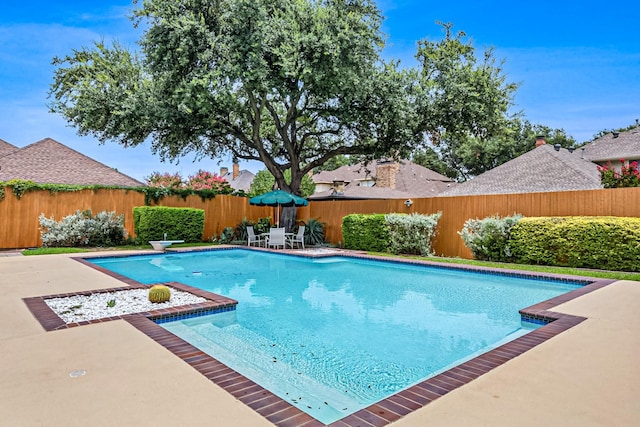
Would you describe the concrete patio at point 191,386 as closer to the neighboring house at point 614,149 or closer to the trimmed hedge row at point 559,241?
the trimmed hedge row at point 559,241

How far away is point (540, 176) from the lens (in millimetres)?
19641

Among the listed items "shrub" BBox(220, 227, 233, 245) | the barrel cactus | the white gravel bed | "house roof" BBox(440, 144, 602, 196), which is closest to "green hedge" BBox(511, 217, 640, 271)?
the white gravel bed

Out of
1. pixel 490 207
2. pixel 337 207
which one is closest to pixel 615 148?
pixel 490 207

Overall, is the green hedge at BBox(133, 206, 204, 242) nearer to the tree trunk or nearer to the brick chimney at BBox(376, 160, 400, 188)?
the tree trunk

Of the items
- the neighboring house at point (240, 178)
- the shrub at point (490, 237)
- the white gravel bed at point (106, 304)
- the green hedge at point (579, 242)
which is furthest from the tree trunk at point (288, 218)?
the neighboring house at point (240, 178)

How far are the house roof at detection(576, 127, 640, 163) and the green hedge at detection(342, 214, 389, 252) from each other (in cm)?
1703

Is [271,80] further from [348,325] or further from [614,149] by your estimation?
[614,149]

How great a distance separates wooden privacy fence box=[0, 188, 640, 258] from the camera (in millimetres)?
10078

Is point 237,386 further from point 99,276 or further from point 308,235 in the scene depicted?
point 308,235

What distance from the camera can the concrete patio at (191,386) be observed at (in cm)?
231

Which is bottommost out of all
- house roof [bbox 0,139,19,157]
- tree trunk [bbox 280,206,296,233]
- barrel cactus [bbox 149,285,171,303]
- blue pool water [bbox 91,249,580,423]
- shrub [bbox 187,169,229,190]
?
blue pool water [bbox 91,249,580,423]

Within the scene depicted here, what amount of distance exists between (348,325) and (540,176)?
18080 millimetres

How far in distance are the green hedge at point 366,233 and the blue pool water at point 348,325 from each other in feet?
10.4

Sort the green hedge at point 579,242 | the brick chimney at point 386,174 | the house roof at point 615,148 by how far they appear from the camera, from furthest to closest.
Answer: the brick chimney at point 386,174 → the house roof at point 615,148 → the green hedge at point 579,242
